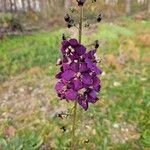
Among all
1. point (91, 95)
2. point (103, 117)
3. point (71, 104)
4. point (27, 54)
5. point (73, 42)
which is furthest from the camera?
Answer: point (27, 54)

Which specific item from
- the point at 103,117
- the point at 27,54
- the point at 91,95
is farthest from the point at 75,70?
the point at 27,54

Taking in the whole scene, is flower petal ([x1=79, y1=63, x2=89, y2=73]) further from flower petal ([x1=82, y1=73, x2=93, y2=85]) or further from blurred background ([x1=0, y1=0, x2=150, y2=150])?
blurred background ([x1=0, y1=0, x2=150, y2=150])

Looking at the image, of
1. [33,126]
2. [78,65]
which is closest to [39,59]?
[33,126]

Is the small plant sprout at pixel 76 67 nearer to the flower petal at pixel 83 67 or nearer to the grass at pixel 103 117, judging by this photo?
the flower petal at pixel 83 67

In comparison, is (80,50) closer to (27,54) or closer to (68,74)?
(68,74)

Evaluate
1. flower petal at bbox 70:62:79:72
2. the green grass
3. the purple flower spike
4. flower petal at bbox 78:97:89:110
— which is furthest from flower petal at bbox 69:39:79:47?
the green grass

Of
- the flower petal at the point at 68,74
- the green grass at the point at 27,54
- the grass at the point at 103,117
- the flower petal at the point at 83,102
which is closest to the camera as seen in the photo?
the flower petal at the point at 68,74

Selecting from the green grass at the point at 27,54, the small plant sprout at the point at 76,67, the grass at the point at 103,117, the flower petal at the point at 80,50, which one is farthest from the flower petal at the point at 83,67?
the green grass at the point at 27,54

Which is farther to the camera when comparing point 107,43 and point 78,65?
point 107,43

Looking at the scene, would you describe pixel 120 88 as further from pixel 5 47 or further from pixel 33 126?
pixel 5 47
